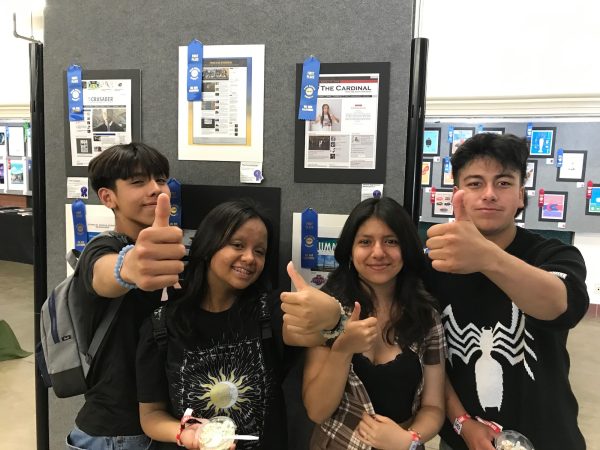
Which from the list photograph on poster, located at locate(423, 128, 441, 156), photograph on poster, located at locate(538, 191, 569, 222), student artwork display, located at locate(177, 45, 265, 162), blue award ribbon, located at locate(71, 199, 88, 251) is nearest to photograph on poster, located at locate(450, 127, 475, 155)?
photograph on poster, located at locate(423, 128, 441, 156)

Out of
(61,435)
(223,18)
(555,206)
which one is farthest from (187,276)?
(555,206)

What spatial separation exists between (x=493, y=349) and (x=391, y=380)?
0.25 meters

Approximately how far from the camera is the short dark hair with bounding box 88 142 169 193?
1.19m

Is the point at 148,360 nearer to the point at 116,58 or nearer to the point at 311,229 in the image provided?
the point at 311,229

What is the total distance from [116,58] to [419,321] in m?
1.32

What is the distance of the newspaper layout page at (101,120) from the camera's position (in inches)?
59.9

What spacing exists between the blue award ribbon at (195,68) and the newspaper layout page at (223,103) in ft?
0.06

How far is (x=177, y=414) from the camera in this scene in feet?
3.47

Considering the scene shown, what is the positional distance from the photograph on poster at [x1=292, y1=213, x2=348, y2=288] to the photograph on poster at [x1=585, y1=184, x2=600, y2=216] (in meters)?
3.29

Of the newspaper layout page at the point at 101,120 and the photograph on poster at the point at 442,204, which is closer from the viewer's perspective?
the newspaper layout page at the point at 101,120

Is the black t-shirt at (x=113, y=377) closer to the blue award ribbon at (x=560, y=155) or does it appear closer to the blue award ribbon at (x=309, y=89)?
the blue award ribbon at (x=309, y=89)

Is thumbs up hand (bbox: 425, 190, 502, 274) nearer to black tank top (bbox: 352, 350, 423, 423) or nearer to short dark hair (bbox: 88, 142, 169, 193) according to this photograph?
black tank top (bbox: 352, 350, 423, 423)

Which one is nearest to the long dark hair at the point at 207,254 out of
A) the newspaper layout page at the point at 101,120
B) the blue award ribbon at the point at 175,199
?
the blue award ribbon at the point at 175,199

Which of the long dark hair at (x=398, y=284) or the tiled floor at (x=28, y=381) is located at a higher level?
the long dark hair at (x=398, y=284)
